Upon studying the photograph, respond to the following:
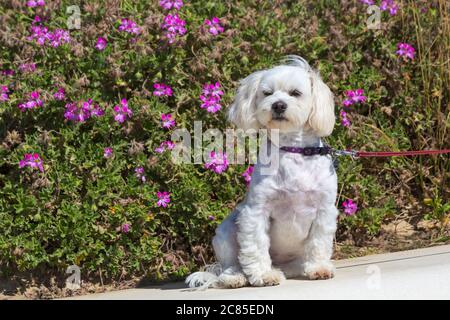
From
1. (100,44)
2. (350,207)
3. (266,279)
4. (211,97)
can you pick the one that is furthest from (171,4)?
(266,279)

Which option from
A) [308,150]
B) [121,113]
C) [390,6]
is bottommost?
[308,150]

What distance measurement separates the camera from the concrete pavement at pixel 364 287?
12.5ft

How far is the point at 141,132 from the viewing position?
5328 millimetres

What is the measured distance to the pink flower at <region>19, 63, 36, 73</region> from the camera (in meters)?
5.16

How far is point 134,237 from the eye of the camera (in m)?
5.20

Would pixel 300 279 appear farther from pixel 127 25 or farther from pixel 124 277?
pixel 127 25

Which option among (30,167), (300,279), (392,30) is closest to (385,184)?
(392,30)

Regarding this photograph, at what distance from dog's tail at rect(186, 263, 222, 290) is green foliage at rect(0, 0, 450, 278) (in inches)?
27.0

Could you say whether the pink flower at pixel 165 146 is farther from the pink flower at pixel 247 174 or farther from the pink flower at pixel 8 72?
the pink flower at pixel 8 72

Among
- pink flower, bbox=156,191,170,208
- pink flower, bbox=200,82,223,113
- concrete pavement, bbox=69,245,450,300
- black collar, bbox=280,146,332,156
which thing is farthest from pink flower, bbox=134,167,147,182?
black collar, bbox=280,146,332,156

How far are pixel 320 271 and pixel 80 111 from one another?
1.90m

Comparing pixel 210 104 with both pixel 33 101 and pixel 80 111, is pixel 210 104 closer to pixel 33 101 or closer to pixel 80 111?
pixel 80 111

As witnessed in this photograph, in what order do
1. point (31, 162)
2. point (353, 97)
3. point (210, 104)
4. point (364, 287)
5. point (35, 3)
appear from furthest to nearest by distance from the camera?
point (353, 97)
point (35, 3)
point (210, 104)
point (31, 162)
point (364, 287)

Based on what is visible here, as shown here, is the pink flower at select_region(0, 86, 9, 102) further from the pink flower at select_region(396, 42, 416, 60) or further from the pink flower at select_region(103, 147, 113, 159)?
the pink flower at select_region(396, 42, 416, 60)
